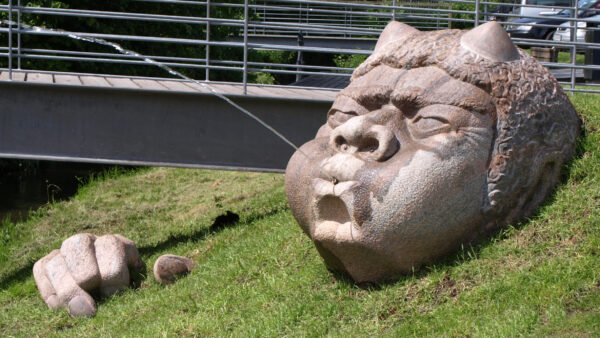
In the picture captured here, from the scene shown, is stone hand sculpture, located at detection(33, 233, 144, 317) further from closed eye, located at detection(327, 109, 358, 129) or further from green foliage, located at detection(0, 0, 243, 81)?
green foliage, located at detection(0, 0, 243, 81)

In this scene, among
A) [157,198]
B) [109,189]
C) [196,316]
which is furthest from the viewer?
[109,189]

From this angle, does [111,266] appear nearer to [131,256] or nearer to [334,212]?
[131,256]

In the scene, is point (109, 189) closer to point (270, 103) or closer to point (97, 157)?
point (97, 157)

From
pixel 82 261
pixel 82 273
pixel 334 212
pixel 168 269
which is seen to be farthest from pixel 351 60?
pixel 334 212

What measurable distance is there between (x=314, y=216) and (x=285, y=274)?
1262mm

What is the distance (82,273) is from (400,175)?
14.4 feet

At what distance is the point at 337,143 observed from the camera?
5.96 meters

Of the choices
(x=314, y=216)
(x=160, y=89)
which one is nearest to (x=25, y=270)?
(x=160, y=89)

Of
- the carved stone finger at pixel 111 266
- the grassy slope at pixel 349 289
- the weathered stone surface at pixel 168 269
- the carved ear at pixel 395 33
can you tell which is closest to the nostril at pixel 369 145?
the grassy slope at pixel 349 289

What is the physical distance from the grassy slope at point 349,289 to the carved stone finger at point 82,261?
0.33m

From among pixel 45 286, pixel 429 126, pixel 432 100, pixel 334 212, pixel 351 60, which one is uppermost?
pixel 351 60

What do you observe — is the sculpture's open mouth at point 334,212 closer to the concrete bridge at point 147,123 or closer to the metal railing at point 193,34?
the concrete bridge at point 147,123

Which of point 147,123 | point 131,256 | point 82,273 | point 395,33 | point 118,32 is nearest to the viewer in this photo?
point 395,33

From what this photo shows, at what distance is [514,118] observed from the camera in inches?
224
